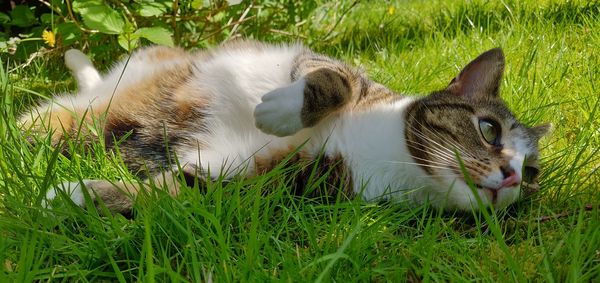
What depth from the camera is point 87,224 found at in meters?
1.53

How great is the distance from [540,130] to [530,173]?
27 centimetres

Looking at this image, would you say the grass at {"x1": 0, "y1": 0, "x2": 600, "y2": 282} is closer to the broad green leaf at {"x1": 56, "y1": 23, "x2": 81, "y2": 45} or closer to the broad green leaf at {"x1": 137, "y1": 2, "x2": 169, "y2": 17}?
the broad green leaf at {"x1": 56, "y1": 23, "x2": 81, "y2": 45}

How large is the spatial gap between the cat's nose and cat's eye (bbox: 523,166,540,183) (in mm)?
153

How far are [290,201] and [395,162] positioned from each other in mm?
410

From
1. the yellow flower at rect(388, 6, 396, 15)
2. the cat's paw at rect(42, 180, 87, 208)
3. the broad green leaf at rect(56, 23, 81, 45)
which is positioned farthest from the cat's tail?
the yellow flower at rect(388, 6, 396, 15)

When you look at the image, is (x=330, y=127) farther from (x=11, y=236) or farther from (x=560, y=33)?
(x=560, y=33)

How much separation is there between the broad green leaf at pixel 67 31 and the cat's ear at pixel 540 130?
2.12 metres

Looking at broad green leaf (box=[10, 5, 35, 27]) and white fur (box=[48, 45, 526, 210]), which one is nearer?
white fur (box=[48, 45, 526, 210])

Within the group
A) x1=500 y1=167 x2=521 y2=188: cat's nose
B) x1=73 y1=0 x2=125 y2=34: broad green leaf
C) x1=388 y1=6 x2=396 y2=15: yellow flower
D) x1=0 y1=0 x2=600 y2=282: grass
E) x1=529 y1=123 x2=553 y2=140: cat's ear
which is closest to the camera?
x1=0 y1=0 x2=600 y2=282: grass

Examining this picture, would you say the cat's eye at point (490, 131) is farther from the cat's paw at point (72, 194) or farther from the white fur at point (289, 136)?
the cat's paw at point (72, 194)

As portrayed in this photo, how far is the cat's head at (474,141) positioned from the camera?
1899 mm

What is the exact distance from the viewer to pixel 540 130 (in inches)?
90.7

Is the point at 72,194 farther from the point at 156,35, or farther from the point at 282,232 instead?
Answer: the point at 156,35

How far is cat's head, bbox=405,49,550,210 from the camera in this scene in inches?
74.8
